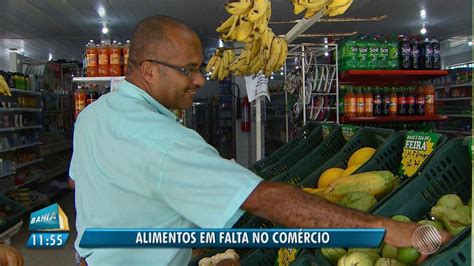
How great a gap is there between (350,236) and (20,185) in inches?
293

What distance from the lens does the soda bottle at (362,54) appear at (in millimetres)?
5734

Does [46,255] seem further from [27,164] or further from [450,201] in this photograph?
[450,201]

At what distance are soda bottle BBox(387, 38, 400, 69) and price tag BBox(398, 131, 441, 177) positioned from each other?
4.15 meters

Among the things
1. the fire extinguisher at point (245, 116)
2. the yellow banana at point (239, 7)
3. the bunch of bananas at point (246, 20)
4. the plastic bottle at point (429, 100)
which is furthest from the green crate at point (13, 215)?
the fire extinguisher at point (245, 116)

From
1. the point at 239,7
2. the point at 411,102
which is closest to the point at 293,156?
the point at 239,7

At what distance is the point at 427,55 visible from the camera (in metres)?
5.94

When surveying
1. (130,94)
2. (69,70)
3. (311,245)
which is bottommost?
(311,245)

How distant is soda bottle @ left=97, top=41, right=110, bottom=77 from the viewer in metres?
3.98

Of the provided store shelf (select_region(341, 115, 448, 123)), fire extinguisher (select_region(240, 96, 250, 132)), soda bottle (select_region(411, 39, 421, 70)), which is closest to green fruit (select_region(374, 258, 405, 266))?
store shelf (select_region(341, 115, 448, 123))

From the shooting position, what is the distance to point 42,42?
13406mm

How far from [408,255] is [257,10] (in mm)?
1760

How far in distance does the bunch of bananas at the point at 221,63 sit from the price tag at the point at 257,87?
49cm

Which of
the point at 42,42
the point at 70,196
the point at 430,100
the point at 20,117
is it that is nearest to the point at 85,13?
the point at 20,117

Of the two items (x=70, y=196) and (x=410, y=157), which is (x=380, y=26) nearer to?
(x=70, y=196)
